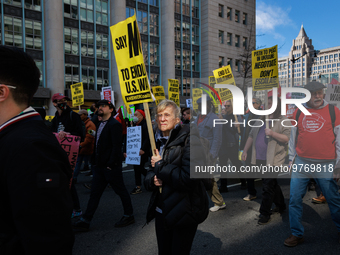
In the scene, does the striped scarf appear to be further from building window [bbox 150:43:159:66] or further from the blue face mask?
building window [bbox 150:43:159:66]

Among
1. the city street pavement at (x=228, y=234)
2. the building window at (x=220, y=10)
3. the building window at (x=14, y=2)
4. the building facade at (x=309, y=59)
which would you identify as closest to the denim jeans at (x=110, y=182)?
the city street pavement at (x=228, y=234)

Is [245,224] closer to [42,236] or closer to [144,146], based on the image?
[144,146]

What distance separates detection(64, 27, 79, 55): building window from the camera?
27.6 meters

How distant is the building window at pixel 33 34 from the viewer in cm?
2566

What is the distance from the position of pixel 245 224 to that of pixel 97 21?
2934 centimetres

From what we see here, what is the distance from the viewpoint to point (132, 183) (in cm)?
755

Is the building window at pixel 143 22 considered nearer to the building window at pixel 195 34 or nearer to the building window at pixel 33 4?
the building window at pixel 195 34

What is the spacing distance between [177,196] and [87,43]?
2920 cm

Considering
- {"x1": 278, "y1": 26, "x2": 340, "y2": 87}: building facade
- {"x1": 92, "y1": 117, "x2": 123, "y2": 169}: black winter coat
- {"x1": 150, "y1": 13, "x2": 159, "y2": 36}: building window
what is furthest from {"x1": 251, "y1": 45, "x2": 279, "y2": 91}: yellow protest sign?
{"x1": 278, "y1": 26, "x2": 340, "y2": 87}: building facade

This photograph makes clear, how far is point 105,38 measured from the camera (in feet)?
98.3

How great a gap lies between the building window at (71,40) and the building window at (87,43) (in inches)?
26.7

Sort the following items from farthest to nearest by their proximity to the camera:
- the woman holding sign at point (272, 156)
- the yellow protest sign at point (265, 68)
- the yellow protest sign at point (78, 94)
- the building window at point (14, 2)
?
the building window at point (14, 2) < the yellow protest sign at point (78, 94) < the yellow protest sign at point (265, 68) < the woman holding sign at point (272, 156)

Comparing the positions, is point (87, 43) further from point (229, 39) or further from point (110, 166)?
point (110, 166)

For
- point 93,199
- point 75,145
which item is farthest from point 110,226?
point 75,145
